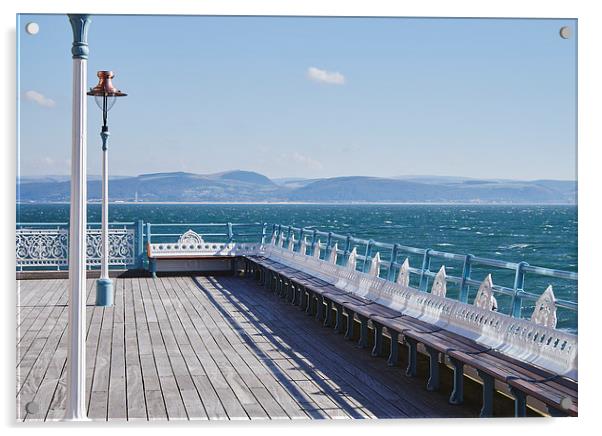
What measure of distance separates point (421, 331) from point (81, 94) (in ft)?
10.3

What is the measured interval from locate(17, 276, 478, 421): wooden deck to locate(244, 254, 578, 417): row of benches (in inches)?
7.0

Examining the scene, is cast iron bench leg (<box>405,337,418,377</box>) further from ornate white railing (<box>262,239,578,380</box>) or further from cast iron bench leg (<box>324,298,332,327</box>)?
cast iron bench leg (<box>324,298,332,327</box>)

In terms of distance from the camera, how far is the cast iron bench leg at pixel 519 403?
5.50 m

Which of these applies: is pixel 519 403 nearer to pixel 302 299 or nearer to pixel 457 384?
pixel 457 384

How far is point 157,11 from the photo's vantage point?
593 centimetres

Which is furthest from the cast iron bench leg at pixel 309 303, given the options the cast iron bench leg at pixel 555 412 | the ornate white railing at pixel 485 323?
the cast iron bench leg at pixel 555 412

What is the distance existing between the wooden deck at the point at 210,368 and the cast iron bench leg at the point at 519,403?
0.36 m

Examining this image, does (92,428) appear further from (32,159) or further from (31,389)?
(32,159)

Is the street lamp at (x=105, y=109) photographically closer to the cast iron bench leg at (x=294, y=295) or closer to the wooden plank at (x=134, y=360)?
the wooden plank at (x=134, y=360)

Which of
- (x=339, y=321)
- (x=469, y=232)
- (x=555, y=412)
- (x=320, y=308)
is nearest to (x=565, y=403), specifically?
(x=555, y=412)

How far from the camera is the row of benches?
5352mm

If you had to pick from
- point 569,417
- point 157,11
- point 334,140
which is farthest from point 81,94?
point 334,140

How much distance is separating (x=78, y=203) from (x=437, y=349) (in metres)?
2.68

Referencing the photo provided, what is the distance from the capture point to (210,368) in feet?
23.7
